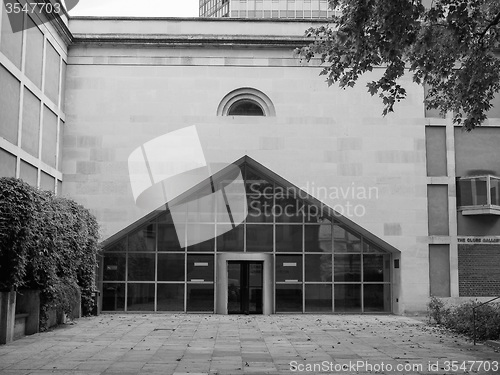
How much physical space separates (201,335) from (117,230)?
8.84 meters

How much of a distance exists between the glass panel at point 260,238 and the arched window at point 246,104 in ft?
14.4

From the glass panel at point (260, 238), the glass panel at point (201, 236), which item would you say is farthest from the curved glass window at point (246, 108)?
the glass panel at point (201, 236)

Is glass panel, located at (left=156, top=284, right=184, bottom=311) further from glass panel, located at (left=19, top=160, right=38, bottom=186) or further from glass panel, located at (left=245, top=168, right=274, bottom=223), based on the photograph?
glass panel, located at (left=19, top=160, right=38, bottom=186)

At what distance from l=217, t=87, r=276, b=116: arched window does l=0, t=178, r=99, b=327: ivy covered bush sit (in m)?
6.70

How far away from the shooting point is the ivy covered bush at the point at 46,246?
617 inches

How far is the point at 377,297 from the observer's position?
2644 cm

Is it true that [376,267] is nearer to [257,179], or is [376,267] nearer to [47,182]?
[257,179]

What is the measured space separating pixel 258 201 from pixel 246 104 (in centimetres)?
380

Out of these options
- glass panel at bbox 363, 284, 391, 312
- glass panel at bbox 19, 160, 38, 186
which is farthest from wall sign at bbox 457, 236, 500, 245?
glass panel at bbox 19, 160, 38, 186

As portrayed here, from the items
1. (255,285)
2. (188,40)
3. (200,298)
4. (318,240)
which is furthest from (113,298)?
(188,40)

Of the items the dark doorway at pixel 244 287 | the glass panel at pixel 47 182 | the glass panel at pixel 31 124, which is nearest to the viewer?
the glass panel at pixel 31 124

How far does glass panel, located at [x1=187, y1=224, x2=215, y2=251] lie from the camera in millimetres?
26172

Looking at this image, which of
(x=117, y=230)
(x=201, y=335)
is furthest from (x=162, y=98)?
(x=201, y=335)

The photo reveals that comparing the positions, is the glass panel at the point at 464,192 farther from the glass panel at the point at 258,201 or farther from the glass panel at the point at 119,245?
the glass panel at the point at 119,245
